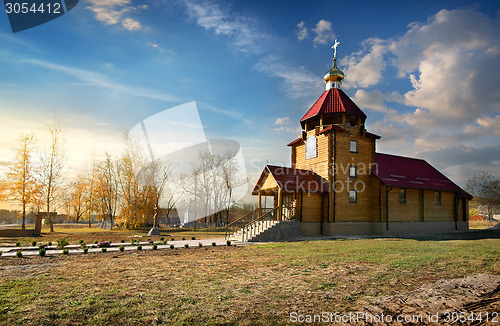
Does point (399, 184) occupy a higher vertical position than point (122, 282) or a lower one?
higher

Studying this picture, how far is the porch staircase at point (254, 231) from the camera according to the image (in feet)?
59.2

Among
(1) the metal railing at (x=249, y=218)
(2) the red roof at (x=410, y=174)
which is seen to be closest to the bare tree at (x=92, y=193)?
(1) the metal railing at (x=249, y=218)

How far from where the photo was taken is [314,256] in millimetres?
10797

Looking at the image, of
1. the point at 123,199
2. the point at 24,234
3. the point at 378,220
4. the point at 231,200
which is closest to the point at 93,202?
the point at 123,199

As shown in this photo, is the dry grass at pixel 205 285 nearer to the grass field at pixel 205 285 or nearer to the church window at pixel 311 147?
the grass field at pixel 205 285

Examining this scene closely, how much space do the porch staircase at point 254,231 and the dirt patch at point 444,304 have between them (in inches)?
472

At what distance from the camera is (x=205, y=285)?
664 centimetres

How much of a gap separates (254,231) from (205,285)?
39.8ft

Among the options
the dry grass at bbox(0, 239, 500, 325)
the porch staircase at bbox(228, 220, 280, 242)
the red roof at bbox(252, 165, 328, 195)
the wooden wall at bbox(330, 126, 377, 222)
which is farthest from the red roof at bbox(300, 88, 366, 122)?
the dry grass at bbox(0, 239, 500, 325)

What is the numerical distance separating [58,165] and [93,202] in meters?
7.91

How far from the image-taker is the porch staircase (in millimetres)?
18031

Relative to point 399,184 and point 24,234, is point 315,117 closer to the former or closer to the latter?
point 399,184

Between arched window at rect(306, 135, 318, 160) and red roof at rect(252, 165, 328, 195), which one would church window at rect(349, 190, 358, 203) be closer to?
red roof at rect(252, 165, 328, 195)

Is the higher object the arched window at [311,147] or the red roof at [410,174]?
the arched window at [311,147]
